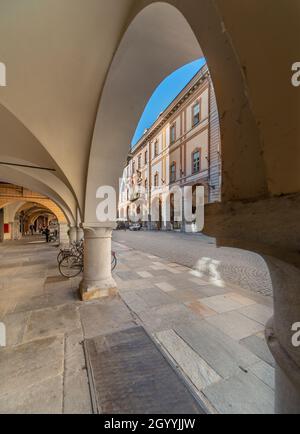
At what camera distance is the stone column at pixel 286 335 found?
0.63 meters

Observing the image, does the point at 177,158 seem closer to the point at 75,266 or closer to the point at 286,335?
the point at 75,266

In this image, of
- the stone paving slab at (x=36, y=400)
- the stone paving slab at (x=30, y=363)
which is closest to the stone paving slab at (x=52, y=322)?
the stone paving slab at (x=30, y=363)

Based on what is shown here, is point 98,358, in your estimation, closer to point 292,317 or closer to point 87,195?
point 292,317

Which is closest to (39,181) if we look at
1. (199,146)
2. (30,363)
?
(30,363)

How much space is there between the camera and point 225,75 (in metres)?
0.79

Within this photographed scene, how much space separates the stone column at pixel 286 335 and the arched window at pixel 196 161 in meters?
17.4

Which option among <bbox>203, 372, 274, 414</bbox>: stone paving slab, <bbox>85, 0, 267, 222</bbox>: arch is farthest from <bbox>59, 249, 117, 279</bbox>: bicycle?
<bbox>203, 372, 274, 414</bbox>: stone paving slab

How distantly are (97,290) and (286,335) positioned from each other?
3.61 m

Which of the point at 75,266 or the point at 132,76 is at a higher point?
the point at 132,76

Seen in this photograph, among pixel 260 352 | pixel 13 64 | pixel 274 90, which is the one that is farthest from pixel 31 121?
pixel 260 352

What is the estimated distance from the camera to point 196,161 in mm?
17562

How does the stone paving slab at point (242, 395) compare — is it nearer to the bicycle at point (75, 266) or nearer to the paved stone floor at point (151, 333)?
the paved stone floor at point (151, 333)

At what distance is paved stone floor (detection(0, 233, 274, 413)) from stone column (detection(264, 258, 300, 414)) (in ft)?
3.92

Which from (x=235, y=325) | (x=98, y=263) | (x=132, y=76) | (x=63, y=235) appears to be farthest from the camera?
(x=63, y=235)
